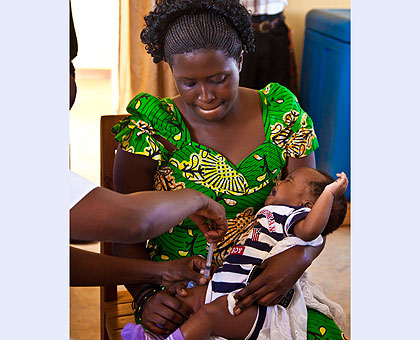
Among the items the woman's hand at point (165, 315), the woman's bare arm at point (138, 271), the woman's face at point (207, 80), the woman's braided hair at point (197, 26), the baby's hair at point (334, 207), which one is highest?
the woman's braided hair at point (197, 26)

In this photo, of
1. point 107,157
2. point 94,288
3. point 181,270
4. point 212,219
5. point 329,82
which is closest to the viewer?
point 212,219

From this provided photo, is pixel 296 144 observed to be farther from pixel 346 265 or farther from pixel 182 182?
pixel 346 265

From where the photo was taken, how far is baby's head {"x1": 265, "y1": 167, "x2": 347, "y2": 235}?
1.67 meters

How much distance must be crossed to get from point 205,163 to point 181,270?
29cm

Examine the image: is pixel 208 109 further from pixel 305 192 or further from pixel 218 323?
pixel 218 323

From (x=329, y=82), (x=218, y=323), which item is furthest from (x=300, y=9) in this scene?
(x=218, y=323)

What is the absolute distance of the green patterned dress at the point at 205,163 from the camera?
162 centimetres

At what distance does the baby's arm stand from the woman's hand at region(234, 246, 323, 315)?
2.2 inches

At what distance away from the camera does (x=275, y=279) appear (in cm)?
150

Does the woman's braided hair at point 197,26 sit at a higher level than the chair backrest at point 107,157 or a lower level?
higher

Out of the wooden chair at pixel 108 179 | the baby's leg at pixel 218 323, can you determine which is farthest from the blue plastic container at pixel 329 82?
the baby's leg at pixel 218 323

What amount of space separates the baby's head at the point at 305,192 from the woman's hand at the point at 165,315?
38 cm

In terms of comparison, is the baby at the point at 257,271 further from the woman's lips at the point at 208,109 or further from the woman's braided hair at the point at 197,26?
the woman's braided hair at the point at 197,26

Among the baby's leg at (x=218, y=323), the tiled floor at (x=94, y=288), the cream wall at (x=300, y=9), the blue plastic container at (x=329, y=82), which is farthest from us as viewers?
the cream wall at (x=300, y=9)
